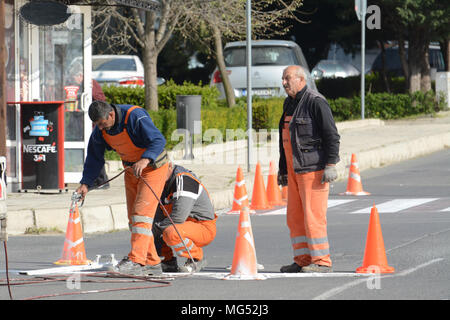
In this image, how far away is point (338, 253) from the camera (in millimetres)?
9578

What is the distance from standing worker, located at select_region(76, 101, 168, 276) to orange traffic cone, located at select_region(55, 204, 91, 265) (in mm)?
1101

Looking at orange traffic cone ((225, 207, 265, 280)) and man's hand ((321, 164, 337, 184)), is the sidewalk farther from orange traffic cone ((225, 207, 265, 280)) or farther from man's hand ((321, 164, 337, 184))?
man's hand ((321, 164, 337, 184))

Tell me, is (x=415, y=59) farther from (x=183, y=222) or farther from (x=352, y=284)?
(x=352, y=284)

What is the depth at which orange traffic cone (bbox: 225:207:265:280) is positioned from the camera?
8.15 metres

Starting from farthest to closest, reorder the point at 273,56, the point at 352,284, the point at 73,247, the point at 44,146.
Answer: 1. the point at 273,56
2. the point at 44,146
3. the point at 73,247
4. the point at 352,284

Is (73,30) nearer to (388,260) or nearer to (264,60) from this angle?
(388,260)

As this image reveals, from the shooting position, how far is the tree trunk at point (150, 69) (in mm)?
19703

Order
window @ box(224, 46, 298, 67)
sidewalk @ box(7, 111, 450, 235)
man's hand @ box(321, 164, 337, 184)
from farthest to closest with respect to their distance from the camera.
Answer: window @ box(224, 46, 298, 67) → sidewalk @ box(7, 111, 450, 235) → man's hand @ box(321, 164, 337, 184)

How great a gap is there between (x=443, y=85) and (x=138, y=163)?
70.7ft

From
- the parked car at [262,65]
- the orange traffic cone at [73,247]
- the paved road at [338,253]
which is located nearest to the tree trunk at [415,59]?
the parked car at [262,65]

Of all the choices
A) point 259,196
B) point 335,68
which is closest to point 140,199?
point 259,196

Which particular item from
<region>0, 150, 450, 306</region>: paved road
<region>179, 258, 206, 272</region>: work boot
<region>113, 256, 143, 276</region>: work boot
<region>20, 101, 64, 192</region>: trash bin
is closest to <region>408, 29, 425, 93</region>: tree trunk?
<region>0, 150, 450, 306</region>: paved road

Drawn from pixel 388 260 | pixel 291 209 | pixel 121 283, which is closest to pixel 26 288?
pixel 121 283

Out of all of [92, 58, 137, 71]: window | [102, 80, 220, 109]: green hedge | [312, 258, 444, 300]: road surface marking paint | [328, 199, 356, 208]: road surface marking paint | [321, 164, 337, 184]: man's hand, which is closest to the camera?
[312, 258, 444, 300]: road surface marking paint
